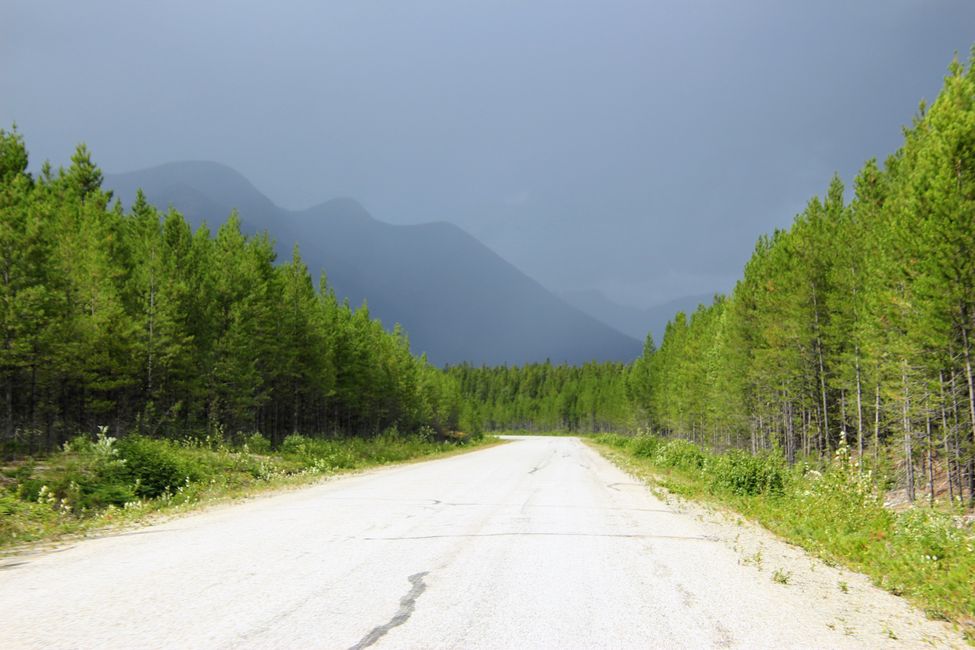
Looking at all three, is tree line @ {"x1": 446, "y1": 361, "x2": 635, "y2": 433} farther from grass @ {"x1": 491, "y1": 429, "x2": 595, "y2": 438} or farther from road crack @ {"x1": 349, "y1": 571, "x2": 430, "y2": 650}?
road crack @ {"x1": 349, "y1": 571, "x2": 430, "y2": 650}

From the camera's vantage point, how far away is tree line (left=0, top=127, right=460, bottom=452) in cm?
2108

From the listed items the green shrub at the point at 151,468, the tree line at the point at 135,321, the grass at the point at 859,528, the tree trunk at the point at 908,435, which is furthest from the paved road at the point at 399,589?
the tree line at the point at 135,321

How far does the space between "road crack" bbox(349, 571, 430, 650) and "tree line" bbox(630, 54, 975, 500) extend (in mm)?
10875

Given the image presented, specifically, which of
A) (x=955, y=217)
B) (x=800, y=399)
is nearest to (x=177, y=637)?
(x=955, y=217)

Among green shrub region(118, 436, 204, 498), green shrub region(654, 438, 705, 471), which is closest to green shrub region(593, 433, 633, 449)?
green shrub region(654, 438, 705, 471)

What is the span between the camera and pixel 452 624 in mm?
4234

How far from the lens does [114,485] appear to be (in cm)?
1159

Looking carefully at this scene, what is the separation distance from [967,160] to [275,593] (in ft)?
71.2

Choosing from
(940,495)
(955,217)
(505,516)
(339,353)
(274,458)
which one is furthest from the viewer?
(339,353)

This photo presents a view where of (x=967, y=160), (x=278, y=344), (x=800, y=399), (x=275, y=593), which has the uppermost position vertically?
(x=967, y=160)

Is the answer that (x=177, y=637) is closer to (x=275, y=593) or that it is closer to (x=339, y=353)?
(x=275, y=593)

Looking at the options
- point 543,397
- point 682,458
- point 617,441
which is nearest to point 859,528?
point 682,458

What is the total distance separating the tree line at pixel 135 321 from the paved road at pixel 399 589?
55.4ft

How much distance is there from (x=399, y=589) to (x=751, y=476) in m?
12.3
